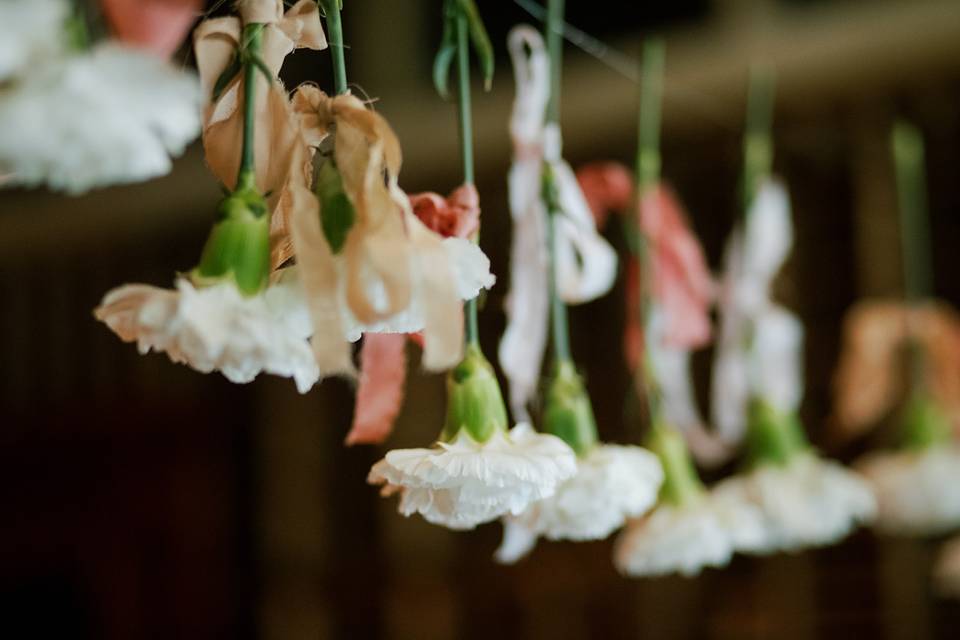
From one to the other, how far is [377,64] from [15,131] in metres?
1.90

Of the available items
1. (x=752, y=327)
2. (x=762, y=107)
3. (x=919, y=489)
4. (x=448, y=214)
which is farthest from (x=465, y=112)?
(x=762, y=107)

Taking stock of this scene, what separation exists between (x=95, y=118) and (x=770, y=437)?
0.70 meters

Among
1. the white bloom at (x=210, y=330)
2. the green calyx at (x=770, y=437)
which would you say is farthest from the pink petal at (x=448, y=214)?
the green calyx at (x=770, y=437)

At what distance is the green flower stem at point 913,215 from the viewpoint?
176 cm

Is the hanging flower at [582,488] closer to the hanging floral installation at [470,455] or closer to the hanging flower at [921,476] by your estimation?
the hanging floral installation at [470,455]

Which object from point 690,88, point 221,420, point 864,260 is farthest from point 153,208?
point 864,260

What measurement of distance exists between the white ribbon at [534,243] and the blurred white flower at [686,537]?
0.40 feet

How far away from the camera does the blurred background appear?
73.5 inches

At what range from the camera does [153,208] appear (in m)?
2.52

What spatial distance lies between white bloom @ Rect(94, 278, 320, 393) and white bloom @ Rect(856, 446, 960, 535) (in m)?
0.84

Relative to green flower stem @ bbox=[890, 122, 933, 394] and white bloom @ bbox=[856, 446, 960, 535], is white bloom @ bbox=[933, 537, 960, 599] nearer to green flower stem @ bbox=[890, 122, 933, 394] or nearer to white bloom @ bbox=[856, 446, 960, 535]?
white bloom @ bbox=[856, 446, 960, 535]

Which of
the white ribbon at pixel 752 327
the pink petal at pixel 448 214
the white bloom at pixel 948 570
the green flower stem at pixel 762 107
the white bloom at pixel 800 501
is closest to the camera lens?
the pink petal at pixel 448 214

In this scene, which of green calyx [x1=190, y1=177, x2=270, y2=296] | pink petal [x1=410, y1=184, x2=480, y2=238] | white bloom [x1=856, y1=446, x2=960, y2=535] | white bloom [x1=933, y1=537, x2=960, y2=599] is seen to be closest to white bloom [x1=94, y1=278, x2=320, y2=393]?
green calyx [x1=190, y1=177, x2=270, y2=296]

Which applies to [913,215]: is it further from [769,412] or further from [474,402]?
[474,402]
